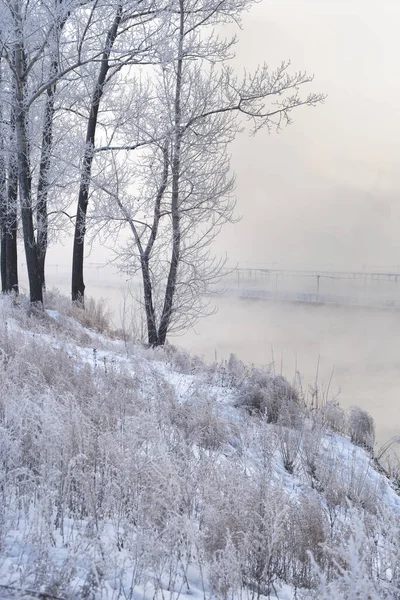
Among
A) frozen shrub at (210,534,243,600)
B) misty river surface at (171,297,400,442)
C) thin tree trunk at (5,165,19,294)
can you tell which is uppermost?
thin tree trunk at (5,165,19,294)

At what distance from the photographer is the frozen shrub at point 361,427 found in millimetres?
7352

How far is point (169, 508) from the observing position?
9.59 ft

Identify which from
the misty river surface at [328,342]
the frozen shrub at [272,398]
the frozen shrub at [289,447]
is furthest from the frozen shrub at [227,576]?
the misty river surface at [328,342]

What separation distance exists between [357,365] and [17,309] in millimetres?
22581

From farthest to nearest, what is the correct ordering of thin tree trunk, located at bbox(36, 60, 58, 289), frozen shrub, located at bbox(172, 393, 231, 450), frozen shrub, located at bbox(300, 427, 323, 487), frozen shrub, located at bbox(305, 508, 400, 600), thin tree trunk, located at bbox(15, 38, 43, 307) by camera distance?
Result: 1. thin tree trunk, located at bbox(36, 60, 58, 289)
2. thin tree trunk, located at bbox(15, 38, 43, 307)
3. frozen shrub, located at bbox(300, 427, 323, 487)
4. frozen shrub, located at bbox(172, 393, 231, 450)
5. frozen shrub, located at bbox(305, 508, 400, 600)

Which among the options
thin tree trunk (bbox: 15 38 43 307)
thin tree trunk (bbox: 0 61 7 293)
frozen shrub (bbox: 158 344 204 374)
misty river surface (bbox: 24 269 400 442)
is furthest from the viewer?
misty river surface (bbox: 24 269 400 442)

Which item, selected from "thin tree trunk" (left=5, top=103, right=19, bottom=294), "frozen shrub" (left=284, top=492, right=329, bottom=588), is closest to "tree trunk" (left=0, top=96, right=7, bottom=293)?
"thin tree trunk" (left=5, top=103, right=19, bottom=294)

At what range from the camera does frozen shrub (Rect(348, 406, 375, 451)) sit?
735 cm

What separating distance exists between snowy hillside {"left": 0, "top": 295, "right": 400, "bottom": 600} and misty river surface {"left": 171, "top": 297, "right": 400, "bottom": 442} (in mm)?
10725

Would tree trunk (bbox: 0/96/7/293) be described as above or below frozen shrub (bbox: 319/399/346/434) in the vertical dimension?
above

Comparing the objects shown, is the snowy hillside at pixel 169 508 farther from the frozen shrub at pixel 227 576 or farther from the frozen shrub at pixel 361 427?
the frozen shrub at pixel 361 427

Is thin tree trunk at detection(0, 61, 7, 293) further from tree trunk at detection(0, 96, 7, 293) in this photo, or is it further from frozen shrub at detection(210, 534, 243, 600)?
frozen shrub at detection(210, 534, 243, 600)

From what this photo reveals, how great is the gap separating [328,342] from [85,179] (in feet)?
86.7

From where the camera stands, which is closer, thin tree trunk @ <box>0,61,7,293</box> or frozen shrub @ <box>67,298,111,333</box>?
frozen shrub @ <box>67,298,111,333</box>
